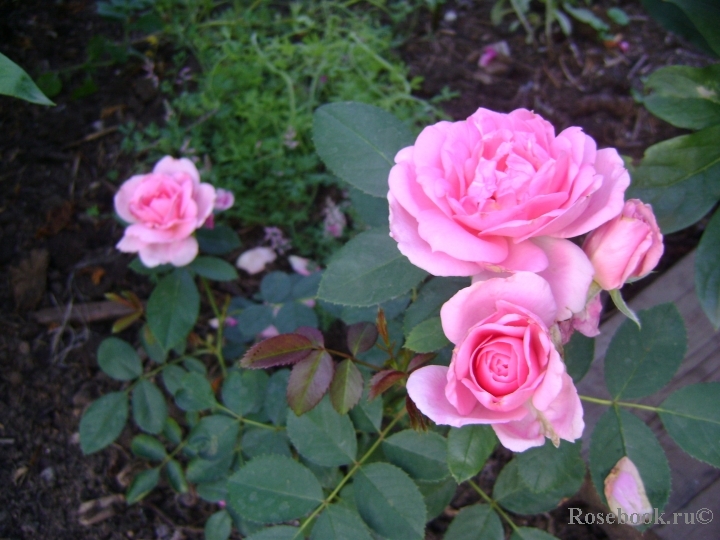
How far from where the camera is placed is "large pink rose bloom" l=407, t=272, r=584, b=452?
2.08ft

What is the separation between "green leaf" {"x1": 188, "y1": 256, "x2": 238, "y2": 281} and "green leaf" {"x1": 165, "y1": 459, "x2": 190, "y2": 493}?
→ 0.46 meters

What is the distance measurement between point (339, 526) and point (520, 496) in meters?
0.36

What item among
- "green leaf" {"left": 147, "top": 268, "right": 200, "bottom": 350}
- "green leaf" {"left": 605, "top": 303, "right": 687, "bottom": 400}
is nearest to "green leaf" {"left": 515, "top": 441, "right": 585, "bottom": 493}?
"green leaf" {"left": 605, "top": 303, "right": 687, "bottom": 400}

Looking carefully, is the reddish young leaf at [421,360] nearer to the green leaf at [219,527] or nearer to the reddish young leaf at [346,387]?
the reddish young leaf at [346,387]

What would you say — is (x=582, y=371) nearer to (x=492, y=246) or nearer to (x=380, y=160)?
(x=492, y=246)

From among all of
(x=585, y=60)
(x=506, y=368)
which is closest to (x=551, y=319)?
(x=506, y=368)

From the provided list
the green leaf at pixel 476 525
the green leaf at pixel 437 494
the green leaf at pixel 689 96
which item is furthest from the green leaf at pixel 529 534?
the green leaf at pixel 689 96

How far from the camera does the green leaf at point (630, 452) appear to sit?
0.86 m

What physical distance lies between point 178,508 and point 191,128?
1.20 metres

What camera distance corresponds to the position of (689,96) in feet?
3.64

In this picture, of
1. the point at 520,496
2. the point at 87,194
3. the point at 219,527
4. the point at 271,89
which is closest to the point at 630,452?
the point at 520,496

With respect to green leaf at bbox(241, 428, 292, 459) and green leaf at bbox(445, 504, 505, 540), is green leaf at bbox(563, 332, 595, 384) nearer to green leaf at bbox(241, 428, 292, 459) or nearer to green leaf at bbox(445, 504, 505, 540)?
green leaf at bbox(445, 504, 505, 540)

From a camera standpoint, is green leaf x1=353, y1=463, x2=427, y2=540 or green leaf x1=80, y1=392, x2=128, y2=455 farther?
green leaf x1=80, y1=392, x2=128, y2=455

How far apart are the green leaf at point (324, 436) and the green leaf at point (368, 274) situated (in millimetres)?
276
